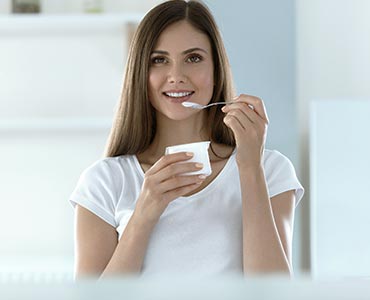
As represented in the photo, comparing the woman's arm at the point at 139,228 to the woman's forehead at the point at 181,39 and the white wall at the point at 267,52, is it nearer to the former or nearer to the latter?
the woman's forehead at the point at 181,39

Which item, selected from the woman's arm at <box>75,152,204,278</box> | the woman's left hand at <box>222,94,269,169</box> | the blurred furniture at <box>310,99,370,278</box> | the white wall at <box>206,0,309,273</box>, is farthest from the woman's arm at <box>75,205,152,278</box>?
the white wall at <box>206,0,309,273</box>

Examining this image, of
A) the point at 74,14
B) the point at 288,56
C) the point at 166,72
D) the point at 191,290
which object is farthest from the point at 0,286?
the point at 288,56

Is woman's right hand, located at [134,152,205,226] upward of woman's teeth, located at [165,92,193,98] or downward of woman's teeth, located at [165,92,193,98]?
downward

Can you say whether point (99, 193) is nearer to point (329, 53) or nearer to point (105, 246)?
point (105, 246)

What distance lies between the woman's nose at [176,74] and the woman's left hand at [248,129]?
0.36 ft

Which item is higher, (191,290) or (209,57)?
(191,290)

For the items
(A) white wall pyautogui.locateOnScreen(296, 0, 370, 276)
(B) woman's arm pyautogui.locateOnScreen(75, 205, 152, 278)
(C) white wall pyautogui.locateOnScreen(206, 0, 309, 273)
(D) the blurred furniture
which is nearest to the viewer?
(B) woman's arm pyautogui.locateOnScreen(75, 205, 152, 278)

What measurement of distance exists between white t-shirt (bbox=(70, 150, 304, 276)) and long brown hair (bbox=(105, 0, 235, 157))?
0.05m

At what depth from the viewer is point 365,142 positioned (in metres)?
A: 3.25

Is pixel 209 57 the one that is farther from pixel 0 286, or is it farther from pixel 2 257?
pixel 2 257

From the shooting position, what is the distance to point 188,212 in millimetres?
1425

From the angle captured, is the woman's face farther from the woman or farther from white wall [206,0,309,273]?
white wall [206,0,309,273]

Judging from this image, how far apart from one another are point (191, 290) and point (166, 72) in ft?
4.40

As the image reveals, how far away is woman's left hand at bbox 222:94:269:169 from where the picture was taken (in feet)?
4.63
